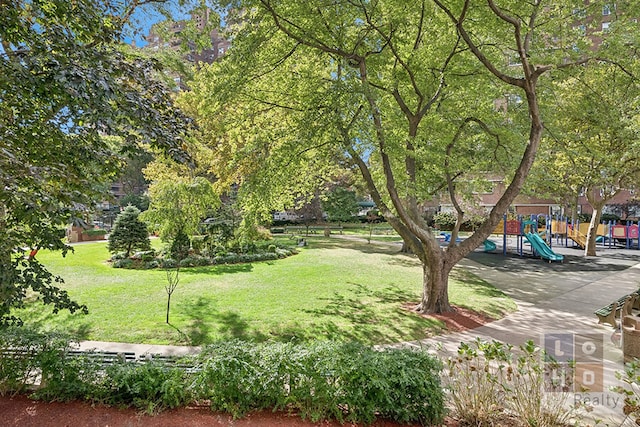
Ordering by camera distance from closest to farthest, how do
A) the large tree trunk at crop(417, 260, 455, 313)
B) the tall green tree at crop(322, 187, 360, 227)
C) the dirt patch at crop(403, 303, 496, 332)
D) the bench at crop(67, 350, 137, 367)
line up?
the bench at crop(67, 350, 137, 367) → the dirt patch at crop(403, 303, 496, 332) → the large tree trunk at crop(417, 260, 455, 313) → the tall green tree at crop(322, 187, 360, 227)

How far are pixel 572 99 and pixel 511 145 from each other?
22.7ft

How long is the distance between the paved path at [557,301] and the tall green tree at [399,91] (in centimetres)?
170

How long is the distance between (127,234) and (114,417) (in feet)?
41.9

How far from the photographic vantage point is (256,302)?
866 centimetres

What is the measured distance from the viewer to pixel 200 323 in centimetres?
708

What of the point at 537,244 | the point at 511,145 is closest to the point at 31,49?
the point at 511,145

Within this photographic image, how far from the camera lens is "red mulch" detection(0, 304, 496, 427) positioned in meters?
3.36

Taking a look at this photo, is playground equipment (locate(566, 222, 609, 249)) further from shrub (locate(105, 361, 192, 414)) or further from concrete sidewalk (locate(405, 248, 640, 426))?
shrub (locate(105, 361, 192, 414))

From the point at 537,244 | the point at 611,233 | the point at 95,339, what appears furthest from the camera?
the point at 611,233

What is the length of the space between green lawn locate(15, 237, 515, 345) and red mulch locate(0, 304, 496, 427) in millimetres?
2464

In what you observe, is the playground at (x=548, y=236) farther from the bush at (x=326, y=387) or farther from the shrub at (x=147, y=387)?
the shrub at (x=147, y=387)

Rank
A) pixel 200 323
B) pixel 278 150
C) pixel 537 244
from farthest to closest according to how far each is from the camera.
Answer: pixel 537 244, pixel 278 150, pixel 200 323

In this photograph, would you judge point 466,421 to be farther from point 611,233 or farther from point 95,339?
point 611,233

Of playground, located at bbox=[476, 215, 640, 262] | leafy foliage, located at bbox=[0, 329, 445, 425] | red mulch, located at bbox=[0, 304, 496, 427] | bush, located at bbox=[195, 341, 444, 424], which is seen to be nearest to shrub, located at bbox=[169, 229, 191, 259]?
leafy foliage, located at bbox=[0, 329, 445, 425]
